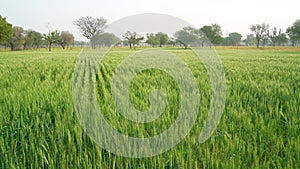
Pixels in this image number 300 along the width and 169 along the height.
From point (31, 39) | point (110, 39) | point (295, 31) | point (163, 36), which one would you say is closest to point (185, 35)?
point (163, 36)

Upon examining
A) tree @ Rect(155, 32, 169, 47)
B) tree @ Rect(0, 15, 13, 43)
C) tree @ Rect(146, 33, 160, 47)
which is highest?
tree @ Rect(0, 15, 13, 43)

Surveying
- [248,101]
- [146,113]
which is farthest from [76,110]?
[248,101]

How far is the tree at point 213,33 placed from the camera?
205 feet

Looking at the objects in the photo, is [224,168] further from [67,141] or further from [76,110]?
[76,110]

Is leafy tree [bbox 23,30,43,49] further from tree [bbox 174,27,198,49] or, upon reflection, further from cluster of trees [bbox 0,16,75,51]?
tree [bbox 174,27,198,49]

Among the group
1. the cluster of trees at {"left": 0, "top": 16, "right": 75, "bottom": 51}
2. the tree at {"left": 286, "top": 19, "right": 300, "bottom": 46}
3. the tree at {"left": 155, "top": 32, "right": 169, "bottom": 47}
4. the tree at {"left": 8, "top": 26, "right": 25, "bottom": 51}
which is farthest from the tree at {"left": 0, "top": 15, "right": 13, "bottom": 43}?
the tree at {"left": 286, "top": 19, "right": 300, "bottom": 46}

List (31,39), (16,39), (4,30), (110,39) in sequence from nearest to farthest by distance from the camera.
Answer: (110,39)
(4,30)
(16,39)
(31,39)

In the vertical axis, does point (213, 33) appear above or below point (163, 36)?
above

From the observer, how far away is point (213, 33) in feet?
209

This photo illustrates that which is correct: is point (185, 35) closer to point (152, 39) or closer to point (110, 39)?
point (152, 39)

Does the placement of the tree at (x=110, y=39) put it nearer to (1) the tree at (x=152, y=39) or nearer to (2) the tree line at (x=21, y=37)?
(1) the tree at (x=152, y=39)

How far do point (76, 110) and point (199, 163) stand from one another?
113cm

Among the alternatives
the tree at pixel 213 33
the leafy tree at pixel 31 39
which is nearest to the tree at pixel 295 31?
the tree at pixel 213 33

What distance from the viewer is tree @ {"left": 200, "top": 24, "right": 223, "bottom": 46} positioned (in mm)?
62344
